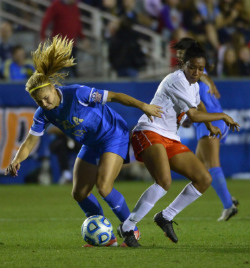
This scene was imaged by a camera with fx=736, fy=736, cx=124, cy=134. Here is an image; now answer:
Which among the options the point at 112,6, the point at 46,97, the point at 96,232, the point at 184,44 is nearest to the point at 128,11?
the point at 112,6

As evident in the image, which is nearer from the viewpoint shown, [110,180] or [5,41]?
[110,180]

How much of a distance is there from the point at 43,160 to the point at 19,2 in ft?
14.3

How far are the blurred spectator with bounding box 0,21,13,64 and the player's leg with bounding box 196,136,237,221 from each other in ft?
22.4

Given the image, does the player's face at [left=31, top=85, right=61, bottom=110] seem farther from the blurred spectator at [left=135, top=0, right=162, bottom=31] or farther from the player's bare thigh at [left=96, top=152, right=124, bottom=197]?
the blurred spectator at [left=135, top=0, right=162, bottom=31]

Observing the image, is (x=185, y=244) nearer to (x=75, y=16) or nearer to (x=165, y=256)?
(x=165, y=256)

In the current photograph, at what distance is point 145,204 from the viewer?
21.9 ft

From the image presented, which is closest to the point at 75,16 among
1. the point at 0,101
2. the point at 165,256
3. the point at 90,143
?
the point at 0,101

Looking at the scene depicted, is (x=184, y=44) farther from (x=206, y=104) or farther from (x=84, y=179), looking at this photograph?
(x=206, y=104)

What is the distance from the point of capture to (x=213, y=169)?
29.6 ft

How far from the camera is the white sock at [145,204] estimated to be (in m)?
6.64

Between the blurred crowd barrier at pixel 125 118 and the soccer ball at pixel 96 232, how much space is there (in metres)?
7.04


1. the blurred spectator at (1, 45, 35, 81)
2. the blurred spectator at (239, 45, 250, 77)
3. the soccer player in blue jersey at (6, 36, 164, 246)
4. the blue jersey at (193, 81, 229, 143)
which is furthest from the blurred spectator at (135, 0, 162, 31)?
the soccer player in blue jersey at (6, 36, 164, 246)

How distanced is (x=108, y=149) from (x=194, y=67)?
1099mm

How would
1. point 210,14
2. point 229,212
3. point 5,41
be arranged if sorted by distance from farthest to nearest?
point 210,14, point 5,41, point 229,212
